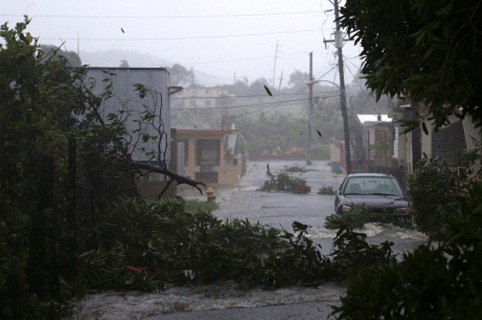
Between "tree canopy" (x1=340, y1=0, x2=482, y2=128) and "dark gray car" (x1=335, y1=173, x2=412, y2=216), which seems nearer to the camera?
"tree canopy" (x1=340, y1=0, x2=482, y2=128)

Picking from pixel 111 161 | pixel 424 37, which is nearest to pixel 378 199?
pixel 111 161

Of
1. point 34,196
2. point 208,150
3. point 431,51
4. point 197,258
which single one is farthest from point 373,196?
point 208,150

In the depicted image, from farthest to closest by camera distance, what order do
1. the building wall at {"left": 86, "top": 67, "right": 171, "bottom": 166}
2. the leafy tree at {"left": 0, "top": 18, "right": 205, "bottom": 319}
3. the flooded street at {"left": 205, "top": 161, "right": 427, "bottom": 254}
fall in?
the building wall at {"left": 86, "top": 67, "right": 171, "bottom": 166}
the flooded street at {"left": 205, "top": 161, "right": 427, "bottom": 254}
the leafy tree at {"left": 0, "top": 18, "right": 205, "bottom": 319}

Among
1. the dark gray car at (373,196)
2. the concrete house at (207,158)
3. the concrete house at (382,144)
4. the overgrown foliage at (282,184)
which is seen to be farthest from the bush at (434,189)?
the concrete house at (207,158)

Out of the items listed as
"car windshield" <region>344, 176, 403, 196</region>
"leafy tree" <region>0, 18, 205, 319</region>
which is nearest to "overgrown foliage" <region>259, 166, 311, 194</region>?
"car windshield" <region>344, 176, 403, 196</region>

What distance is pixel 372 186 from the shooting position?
16.5 metres

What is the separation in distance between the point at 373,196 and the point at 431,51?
40.8 feet

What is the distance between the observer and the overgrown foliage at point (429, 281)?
3.13 meters

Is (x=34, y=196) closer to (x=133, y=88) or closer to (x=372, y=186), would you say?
(x=372, y=186)

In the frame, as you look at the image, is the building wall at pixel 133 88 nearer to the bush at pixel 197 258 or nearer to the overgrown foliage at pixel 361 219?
the overgrown foliage at pixel 361 219

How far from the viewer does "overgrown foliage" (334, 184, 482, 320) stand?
10.3ft

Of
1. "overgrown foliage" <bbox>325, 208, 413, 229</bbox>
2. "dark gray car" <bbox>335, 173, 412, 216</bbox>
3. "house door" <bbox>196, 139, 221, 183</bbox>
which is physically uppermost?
"house door" <bbox>196, 139, 221, 183</bbox>

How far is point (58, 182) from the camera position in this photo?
7492 millimetres

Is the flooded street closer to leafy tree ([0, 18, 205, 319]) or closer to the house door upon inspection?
the house door
